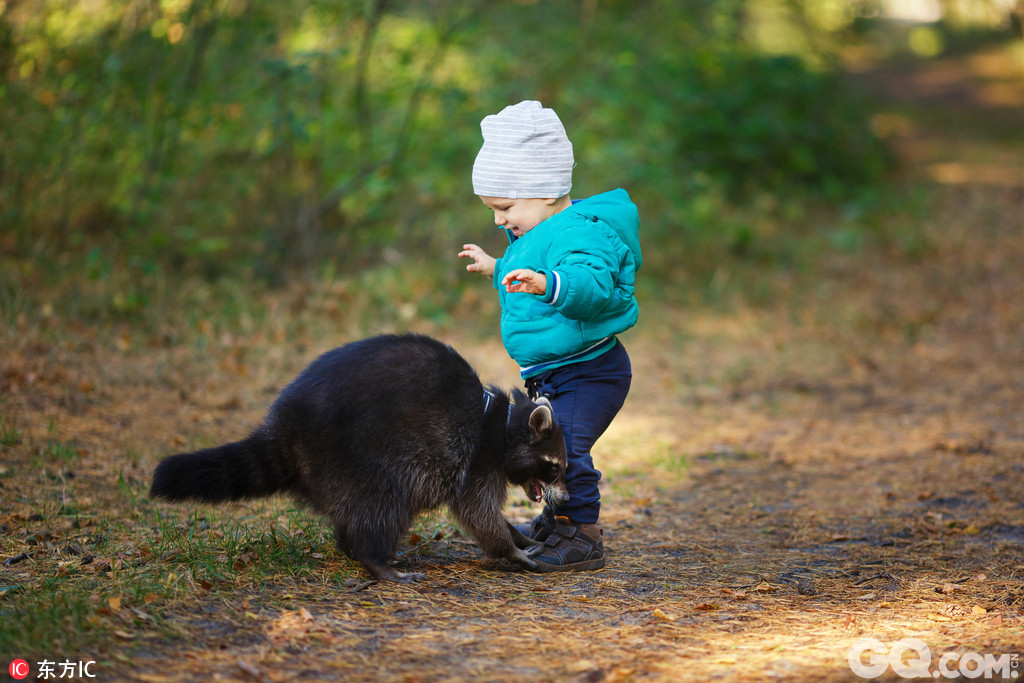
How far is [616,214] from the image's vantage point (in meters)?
4.36

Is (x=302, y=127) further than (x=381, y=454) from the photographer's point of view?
Yes

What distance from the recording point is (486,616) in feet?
12.0

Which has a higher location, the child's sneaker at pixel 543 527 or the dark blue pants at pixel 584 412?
the dark blue pants at pixel 584 412

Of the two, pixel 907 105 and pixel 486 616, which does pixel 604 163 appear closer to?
pixel 486 616

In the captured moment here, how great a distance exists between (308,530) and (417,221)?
6.32 metres

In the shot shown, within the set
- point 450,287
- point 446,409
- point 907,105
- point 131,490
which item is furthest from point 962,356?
point 907,105

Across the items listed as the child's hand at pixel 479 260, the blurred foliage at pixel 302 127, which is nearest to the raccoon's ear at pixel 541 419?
the child's hand at pixel 479 260

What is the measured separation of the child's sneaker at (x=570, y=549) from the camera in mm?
4305

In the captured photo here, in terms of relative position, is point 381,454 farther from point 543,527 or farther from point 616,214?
point 616,214

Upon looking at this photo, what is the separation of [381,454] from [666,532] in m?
1.86

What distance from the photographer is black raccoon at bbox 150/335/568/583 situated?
390 centimetres

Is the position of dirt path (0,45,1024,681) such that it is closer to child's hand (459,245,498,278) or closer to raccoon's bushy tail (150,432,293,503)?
raccoon's bushy tail (150,432,293,503)

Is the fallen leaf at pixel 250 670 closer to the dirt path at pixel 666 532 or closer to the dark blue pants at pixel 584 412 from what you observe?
the dirt path at pixel 666 532

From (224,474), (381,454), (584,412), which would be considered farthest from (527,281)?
(224,474)
